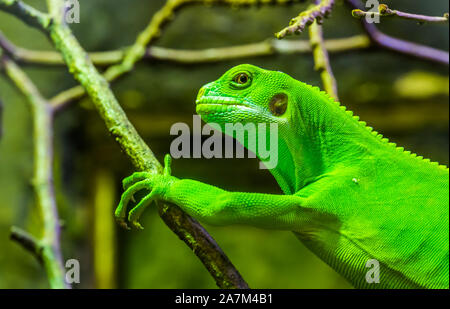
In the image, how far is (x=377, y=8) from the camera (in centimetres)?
116

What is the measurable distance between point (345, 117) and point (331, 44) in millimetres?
782

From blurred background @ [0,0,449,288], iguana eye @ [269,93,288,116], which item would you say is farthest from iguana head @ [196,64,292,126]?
blurred background @ [0,0,449,288]

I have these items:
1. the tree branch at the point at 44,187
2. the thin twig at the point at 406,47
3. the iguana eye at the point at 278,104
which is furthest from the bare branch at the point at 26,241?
the thin twig at the point at 406,47

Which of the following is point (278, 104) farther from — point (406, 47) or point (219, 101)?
point (406, 47)

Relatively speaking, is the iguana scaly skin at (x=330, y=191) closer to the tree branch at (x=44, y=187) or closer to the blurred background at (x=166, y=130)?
the blurred background at (x=166, y=130)

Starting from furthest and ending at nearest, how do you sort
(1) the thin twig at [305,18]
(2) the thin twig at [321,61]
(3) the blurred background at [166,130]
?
(3) the blurred background at [166,130], (2) the thin twig at [321,61], (1) the thin twig at [305,18]

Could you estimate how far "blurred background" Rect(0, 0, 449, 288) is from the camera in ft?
5.69

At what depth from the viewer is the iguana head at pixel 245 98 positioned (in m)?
1.12

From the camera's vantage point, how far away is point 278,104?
1.14 meters

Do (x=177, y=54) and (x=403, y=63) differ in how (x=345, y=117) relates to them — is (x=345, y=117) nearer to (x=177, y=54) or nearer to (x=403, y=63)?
(x=177, y=54)

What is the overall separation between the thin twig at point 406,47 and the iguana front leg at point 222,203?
3.14ft

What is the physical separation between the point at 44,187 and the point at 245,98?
1.04 metres
